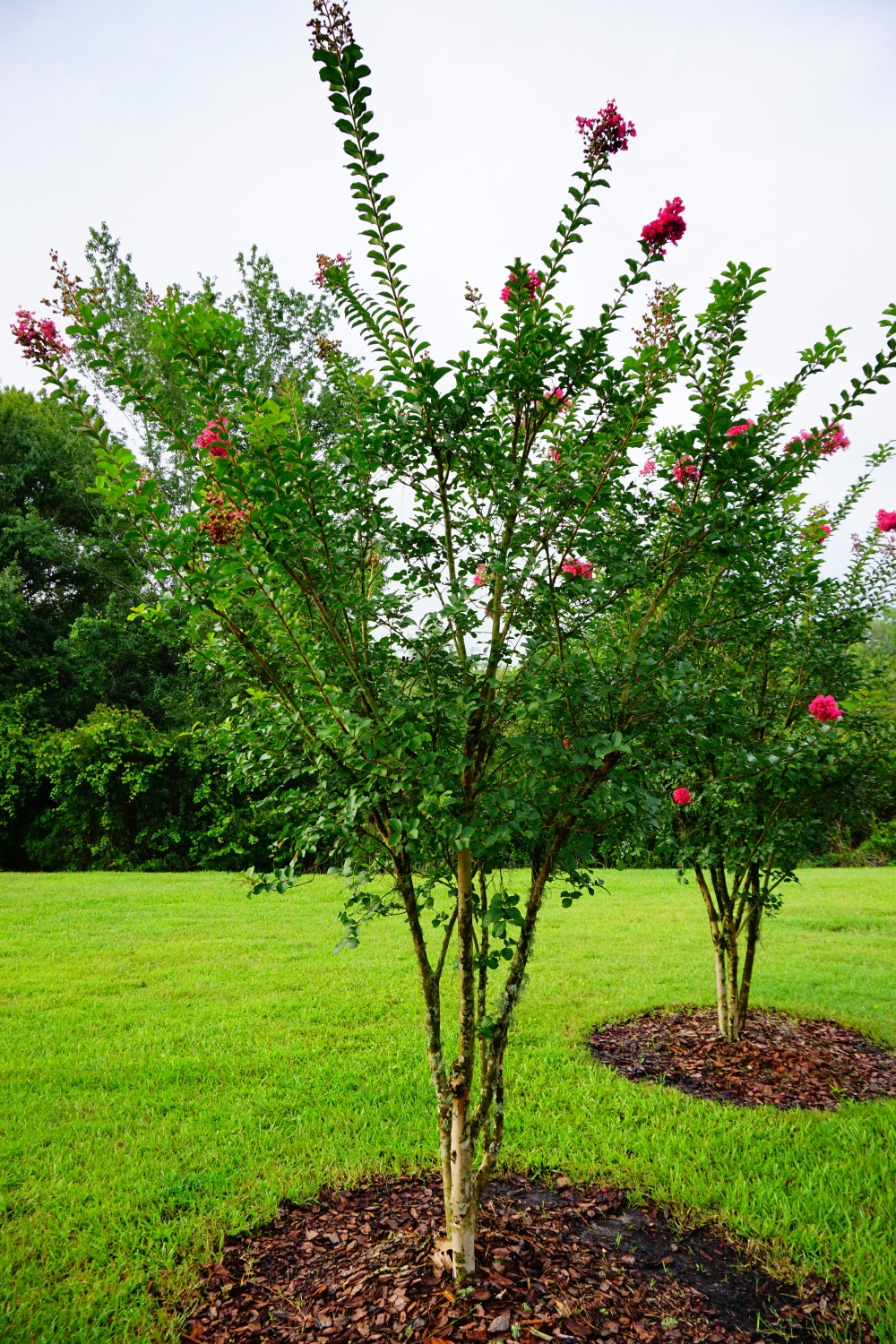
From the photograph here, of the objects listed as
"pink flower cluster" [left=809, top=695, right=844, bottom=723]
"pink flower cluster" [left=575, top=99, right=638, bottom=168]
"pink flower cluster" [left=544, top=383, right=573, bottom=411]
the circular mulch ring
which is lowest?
the circular mulch ring

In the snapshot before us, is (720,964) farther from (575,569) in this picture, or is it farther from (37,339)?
(37,339)

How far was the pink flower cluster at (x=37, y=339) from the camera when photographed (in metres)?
1.82

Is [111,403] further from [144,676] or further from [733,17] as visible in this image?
[733,17]

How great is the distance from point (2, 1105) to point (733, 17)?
5.98 m

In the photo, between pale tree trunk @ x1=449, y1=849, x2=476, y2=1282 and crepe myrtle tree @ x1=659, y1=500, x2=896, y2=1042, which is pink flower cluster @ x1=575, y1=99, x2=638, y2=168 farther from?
pale tree trunk @ x1=449, y1=849, x2=476, y2=1282

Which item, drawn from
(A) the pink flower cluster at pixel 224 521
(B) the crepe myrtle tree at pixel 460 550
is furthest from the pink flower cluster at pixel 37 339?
(A) the pink flower cluster at pixel 224 521

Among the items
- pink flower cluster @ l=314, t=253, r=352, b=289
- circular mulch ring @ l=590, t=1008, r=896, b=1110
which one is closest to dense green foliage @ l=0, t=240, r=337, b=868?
circular mulch ring @ l=590, t=1008, r=896, b=1110

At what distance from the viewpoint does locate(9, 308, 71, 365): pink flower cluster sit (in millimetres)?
1819

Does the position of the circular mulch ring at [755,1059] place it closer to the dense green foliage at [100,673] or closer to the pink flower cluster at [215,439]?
the pink flower cluster at [215,439]

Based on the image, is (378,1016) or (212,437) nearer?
(212,437)

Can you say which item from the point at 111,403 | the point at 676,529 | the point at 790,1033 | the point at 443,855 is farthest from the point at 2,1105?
the point at 111,403

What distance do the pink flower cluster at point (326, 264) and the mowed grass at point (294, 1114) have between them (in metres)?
3.14

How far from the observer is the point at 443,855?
246cm

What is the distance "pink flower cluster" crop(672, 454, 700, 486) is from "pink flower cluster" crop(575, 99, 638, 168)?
790 mm
